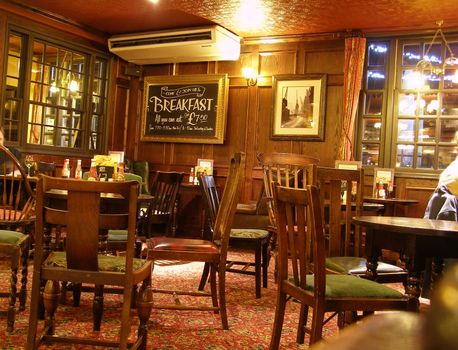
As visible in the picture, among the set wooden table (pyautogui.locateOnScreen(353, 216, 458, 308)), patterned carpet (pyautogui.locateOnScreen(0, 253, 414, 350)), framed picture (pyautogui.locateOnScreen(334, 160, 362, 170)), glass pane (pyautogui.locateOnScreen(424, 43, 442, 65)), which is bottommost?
patterned carpet (pyautogui.locateOnScreen(0, 253, 414, 350))

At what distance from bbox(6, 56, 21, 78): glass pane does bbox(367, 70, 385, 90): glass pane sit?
4640 mm

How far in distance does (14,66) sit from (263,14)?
11.0 ft

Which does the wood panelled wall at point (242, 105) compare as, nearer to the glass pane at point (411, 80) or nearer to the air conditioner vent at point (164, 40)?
the air conditioner vent at point (164, 40)

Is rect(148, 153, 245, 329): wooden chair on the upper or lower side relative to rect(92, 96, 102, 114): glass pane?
lower

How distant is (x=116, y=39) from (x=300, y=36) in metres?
2.77

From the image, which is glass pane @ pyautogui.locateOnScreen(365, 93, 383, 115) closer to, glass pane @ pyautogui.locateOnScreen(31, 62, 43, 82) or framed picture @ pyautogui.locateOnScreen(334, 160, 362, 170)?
framed picture @ pyautogui.locateOnScreen(334, 160, 362, 170)

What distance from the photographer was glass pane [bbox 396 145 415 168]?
657 centimetres

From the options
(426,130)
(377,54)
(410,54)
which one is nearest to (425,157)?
(426,130)

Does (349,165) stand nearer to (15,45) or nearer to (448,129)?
(448,129)

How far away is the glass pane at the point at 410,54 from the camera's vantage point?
662 cm

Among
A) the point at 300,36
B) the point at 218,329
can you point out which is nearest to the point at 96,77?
the point at 300,36

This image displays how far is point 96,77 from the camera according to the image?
26.3 ft

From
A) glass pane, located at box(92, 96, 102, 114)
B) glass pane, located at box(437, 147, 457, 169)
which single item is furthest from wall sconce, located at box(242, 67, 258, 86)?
glass pane, located at box(437, 147, 457, 169)

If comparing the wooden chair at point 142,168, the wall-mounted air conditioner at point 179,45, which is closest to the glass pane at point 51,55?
the wall-mounted air conditioner at point 179,45
